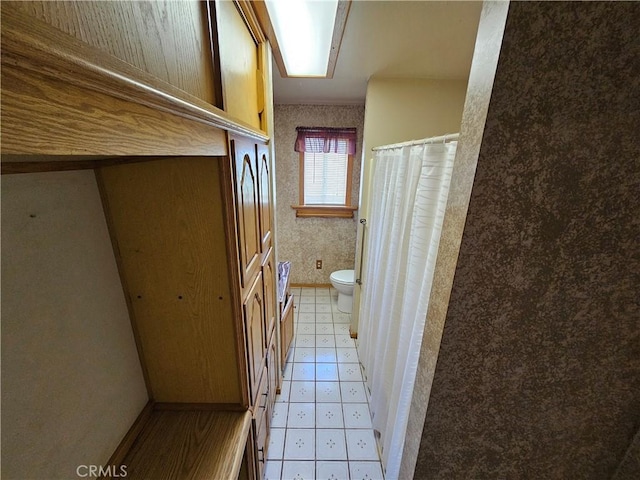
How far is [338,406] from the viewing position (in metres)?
1.91

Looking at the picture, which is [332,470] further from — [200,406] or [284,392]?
[200,406]

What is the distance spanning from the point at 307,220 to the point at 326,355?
5.45 feet

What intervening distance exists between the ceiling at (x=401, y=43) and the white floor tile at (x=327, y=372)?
2.42 metres

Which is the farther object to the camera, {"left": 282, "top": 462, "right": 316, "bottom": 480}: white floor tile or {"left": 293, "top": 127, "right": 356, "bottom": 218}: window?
{"left": 293, "top": 127, "right": 356, "bottom": 218}: window

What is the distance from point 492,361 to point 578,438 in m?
0.40

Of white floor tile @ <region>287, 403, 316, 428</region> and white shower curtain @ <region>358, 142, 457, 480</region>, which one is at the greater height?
white shower curtain @ <region>358, 142, 457, 480</region>

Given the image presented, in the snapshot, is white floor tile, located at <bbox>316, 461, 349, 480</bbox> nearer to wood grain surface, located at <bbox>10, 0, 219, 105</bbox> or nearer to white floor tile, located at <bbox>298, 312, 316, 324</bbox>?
white floor tile, located at <bbox>298, 312, 316, 324</bbox>

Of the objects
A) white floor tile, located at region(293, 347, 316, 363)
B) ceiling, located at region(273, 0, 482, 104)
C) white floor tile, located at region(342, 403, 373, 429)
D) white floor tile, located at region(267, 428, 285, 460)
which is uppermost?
ceiling, located at region(273, 0, 482, 104)

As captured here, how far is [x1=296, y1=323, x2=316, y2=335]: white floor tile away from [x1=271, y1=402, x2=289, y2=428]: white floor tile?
84cm

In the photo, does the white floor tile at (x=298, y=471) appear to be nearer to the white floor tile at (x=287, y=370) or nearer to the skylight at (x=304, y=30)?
the white floor tile at (x=287, y=370)

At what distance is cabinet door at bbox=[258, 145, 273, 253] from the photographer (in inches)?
51.9

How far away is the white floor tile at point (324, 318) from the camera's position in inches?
115

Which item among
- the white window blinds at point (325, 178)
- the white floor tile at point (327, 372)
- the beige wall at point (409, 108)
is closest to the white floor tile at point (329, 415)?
the white floor tile at point (327, 372)

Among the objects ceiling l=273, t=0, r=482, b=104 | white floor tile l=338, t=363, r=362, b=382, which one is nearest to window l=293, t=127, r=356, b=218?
ceiling l=273, t=0, r=482, b=104
